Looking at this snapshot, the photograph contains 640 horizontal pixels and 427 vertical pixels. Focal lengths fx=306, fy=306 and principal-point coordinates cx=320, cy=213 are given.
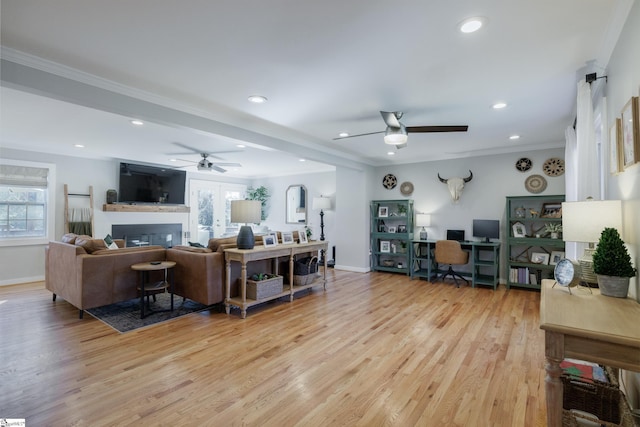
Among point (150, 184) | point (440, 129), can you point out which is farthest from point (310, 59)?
point (150, 184)

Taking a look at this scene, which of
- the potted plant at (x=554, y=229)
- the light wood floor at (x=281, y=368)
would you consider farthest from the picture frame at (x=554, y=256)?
the light wood floor at (x=281, y=368)

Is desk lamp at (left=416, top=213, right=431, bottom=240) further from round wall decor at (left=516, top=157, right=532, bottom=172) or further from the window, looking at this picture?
the window

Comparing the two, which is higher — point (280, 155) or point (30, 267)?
point (280, 155)

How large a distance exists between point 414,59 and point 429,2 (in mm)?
668

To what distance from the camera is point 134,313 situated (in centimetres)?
381

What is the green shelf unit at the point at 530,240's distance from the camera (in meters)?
5.04

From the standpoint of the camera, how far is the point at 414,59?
95.4 inches

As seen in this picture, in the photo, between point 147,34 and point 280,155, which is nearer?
point 147,34

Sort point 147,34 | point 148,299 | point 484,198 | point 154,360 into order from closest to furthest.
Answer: point 147,34, point 154,360, point 148,299, point 484,198

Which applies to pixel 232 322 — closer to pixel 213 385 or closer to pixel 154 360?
pixel 154 360

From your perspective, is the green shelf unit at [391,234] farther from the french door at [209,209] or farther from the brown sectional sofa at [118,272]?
the french door at [209,209]

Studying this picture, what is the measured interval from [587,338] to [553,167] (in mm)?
5103

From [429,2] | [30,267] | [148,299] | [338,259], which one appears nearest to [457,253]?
[338,259]

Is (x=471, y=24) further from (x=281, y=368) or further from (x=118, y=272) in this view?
(x=118, y=272)
